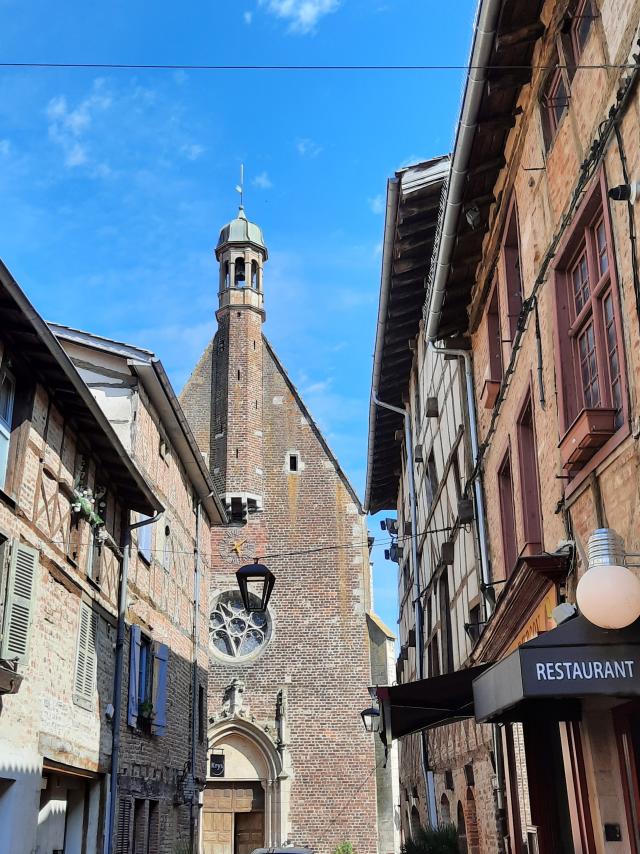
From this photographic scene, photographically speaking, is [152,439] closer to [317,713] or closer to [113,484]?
[113,484]

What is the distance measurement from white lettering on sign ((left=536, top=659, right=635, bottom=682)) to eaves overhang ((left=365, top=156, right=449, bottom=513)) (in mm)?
7304

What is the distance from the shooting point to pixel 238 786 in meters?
25.2

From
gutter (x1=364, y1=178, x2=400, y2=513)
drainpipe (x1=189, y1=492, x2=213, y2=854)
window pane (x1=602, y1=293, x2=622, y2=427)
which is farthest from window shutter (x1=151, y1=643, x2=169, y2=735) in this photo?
window pane (x1=602, y1=293, x2=622, y2=427)

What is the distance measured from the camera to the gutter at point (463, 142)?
6930 mm

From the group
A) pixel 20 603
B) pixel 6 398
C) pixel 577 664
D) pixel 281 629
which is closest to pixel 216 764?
pixel 281 629

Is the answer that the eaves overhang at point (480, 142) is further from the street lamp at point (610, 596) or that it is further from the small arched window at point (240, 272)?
the small arched window at point (240, 272)

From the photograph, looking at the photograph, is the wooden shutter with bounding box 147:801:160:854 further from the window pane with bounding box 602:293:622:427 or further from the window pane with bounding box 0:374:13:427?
the window pane with bounding box 602:293:622:427

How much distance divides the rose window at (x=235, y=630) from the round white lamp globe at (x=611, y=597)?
22091 millimetres

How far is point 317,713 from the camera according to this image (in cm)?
2522

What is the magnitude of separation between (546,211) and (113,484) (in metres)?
8.70

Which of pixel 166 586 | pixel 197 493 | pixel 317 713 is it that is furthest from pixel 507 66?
pixel 317 713

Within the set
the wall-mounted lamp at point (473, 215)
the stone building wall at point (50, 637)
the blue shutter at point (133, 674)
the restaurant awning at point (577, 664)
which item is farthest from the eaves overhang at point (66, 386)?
the restaurant awning at point (577, 664)

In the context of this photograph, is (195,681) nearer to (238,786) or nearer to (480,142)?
(238,786)

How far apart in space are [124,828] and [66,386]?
6545 millimetres
